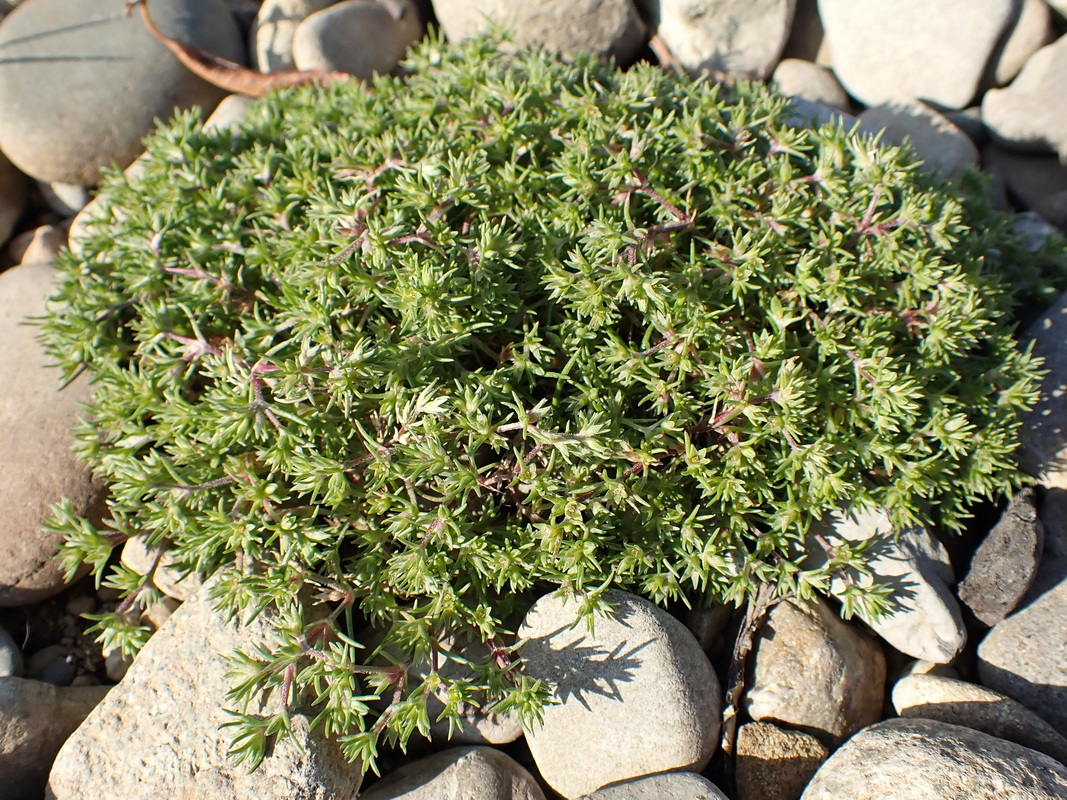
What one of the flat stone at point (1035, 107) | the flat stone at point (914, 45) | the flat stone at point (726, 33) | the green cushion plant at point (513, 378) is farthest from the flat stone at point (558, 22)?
the flat stone at point (1035, 107)

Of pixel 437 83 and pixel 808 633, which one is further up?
pixel 437 83

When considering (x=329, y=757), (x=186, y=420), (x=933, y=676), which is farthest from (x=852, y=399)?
(x=186, y=420)

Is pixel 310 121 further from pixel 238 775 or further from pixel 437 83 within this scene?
pixel 238 775

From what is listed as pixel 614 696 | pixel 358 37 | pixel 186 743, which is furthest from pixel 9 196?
pixel 614 696

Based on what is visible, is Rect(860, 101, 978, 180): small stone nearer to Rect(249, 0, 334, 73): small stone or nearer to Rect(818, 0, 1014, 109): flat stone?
Rect(818, 0, 1014, 109): flat stone

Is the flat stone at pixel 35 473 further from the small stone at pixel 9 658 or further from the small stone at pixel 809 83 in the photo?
the small stone at pixel 809 83
